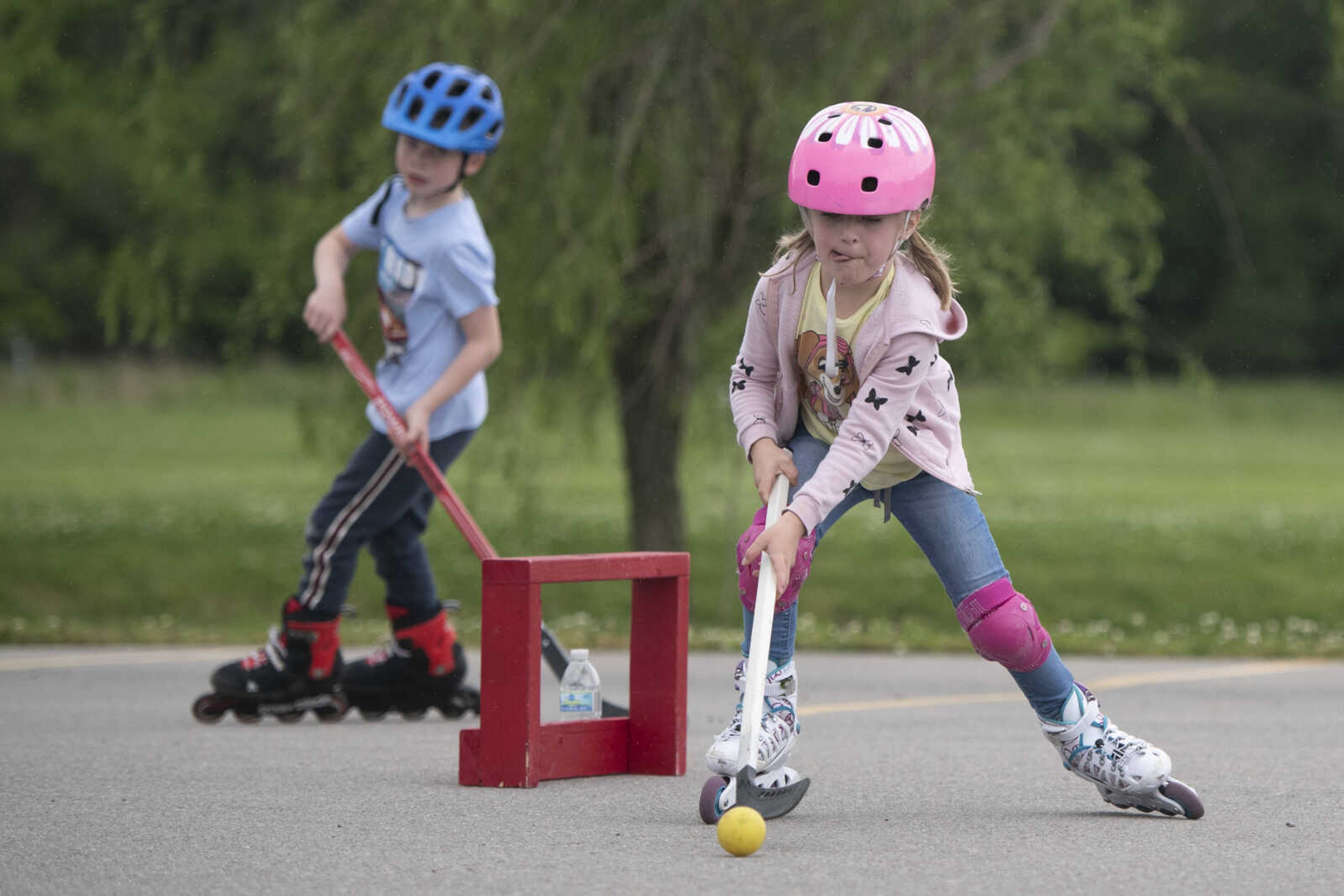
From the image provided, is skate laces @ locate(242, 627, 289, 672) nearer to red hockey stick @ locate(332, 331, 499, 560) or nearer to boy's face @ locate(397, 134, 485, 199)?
red hockey stick @ locate(332, 331, 499, 560)

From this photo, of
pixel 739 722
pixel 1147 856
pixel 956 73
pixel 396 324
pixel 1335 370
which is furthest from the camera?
pixel 1335 370

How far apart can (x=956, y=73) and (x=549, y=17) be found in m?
2.37

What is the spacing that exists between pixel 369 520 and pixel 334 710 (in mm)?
790

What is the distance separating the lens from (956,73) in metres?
10.8

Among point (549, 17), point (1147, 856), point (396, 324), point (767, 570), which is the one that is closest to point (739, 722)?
point (767, 570)

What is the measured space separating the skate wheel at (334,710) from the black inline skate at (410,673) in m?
0.03

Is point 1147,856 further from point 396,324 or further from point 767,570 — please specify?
point 396,324

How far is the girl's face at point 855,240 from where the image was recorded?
181 inches

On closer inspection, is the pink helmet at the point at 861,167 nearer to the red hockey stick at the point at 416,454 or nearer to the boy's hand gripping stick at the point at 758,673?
the boy's hand gripping stick at the point at 758,673

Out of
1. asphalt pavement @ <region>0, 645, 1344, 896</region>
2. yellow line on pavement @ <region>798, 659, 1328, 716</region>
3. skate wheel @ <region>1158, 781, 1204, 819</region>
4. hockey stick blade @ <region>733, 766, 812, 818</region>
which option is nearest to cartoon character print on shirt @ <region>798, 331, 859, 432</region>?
hockey stick blade @ <region>733, 766, 812, 818</region>

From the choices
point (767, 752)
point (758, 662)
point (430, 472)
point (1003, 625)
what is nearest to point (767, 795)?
point (767, 752)

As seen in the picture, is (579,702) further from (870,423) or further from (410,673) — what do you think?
(870,423)

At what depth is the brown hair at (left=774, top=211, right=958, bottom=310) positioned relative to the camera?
4.83 m

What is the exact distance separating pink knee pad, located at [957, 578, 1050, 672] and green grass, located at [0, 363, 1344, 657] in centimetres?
525
